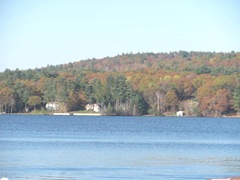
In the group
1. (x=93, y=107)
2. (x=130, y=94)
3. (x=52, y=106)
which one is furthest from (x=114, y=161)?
(x=52, y=106)

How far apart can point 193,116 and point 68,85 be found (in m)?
24.1

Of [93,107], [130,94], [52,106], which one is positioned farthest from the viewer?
[93,107]

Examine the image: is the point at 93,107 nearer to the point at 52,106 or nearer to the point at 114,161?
the point at 52,106

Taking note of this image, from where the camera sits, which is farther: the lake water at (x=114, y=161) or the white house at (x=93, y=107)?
the white house at (x=93, y=107)

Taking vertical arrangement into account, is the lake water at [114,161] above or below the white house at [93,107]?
below

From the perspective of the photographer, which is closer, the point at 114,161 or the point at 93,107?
the point at 114,161

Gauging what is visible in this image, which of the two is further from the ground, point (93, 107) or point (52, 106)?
point (52, 106)

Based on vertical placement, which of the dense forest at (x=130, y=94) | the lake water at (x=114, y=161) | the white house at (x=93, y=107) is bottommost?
the lake water at (x=114, y=161)

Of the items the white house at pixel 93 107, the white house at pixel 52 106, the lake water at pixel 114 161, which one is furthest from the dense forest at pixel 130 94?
the lake water at pixel 114 161

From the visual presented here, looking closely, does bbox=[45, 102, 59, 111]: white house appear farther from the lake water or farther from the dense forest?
the lake water

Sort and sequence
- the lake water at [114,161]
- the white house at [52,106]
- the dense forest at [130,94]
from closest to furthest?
1. the lake water at [114,161]
2. the dense forest at [130,94]
3. the white house at [52,106]

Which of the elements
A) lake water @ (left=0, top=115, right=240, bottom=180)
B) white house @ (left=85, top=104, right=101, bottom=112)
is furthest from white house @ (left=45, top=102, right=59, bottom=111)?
lake water @ (left=0, top=115, right=240, bottom=180)

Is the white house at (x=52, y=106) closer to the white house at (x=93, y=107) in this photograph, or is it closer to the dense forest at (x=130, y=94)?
the dense forest at (x=130, y=94)

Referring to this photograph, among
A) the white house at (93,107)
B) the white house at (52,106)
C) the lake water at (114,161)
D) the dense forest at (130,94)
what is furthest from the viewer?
the white house at (93,107)
